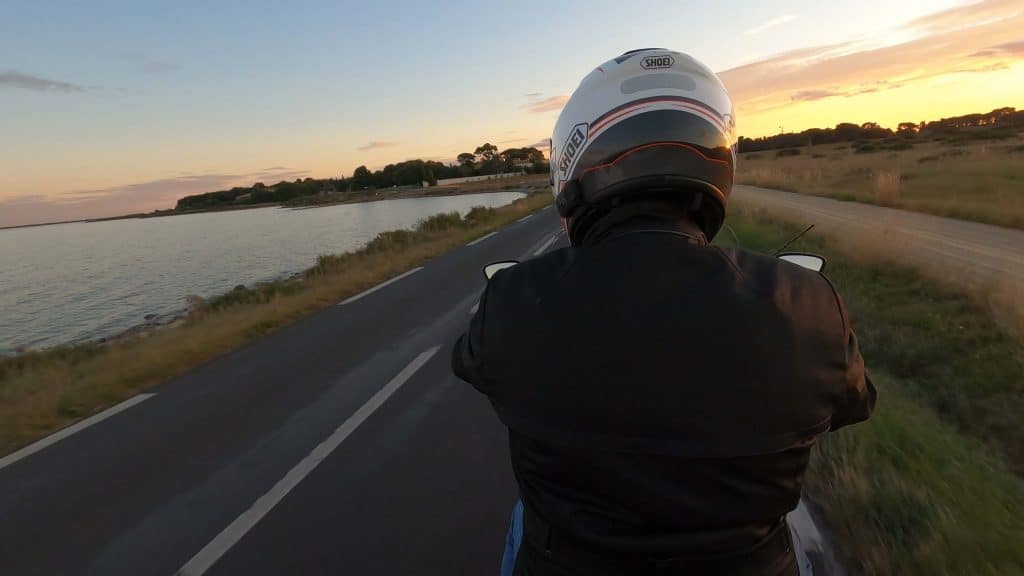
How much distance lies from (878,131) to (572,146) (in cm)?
11921

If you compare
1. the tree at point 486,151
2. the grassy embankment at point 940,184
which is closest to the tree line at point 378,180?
the tree at point 486,151

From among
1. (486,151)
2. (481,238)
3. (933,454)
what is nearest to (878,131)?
(486,151)

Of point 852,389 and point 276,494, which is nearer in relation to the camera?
point 852,389

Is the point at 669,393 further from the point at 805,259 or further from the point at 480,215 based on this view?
the point at 480,215

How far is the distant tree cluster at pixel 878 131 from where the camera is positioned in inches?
3371

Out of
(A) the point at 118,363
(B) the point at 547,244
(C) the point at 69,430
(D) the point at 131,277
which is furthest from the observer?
(D) the point at 131,277

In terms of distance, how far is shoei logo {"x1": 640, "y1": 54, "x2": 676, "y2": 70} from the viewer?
1.84 m

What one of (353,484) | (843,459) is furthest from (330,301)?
(843,459)

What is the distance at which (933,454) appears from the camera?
13.3ft

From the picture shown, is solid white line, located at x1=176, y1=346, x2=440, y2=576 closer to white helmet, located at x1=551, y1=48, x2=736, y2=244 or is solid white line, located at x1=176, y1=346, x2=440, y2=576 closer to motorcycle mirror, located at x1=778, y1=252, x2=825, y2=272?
white helmet, located at x1=551, y1=48, x2=736, y2=244

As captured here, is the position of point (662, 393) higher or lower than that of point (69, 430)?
higher

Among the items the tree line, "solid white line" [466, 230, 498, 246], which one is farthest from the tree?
"solid white line" [466, 230, 498, 246]

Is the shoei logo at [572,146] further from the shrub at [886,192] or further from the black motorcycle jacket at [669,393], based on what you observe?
the shrub at [886,192]

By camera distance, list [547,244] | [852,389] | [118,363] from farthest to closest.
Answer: [547,244], [118,363], [852,389]
